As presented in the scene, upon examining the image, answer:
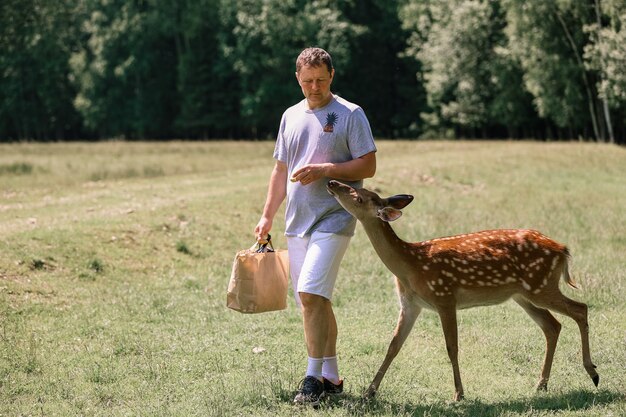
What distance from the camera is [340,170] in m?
6.80

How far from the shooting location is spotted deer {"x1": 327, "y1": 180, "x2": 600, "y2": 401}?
7.08 meters

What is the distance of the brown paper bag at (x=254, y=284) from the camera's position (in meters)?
7.30

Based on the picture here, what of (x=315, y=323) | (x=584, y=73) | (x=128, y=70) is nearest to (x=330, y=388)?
(x=315, y=323)

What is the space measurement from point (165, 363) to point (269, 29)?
2194 inches

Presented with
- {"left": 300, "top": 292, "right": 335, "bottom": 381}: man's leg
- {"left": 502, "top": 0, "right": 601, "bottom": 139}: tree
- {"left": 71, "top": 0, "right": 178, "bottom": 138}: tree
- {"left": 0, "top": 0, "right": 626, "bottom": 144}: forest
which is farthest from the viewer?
{"left": 71, "top": 0, "right": 178, "bottom": 138}: tree

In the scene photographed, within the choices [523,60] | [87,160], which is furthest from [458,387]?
[523,60]

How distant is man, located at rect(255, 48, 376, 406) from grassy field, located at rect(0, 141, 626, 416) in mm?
607

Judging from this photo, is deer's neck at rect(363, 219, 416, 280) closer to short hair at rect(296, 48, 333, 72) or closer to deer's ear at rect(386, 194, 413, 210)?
deer's ear at rect(386, 194, 413, 210)

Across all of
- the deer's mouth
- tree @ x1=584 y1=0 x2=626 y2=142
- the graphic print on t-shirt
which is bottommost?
the deer's mouth

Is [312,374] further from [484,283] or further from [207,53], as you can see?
[207,53]

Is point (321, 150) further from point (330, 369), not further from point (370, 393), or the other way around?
point (370, 393)

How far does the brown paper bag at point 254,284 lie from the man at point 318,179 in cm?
38

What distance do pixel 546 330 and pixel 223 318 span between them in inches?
166

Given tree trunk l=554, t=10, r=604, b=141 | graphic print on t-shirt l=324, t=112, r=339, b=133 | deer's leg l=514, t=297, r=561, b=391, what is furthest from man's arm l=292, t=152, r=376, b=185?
tree trunk l=554, t=10, r=604, b=141
